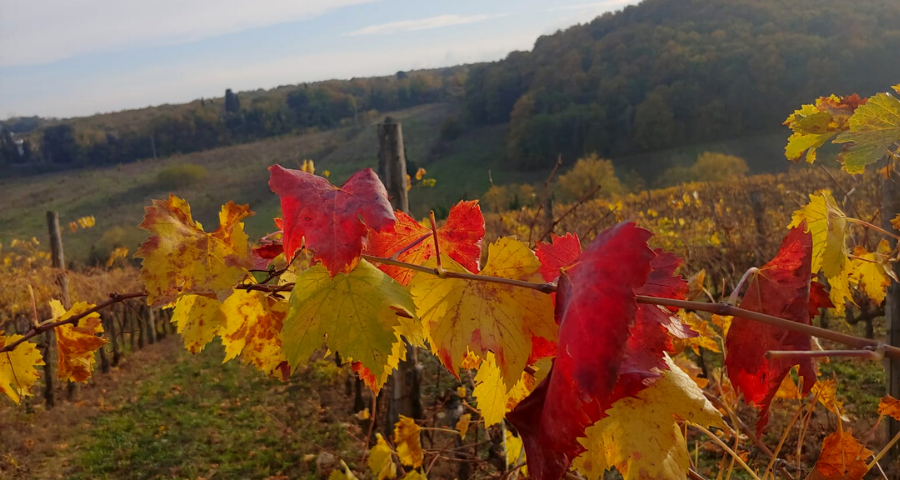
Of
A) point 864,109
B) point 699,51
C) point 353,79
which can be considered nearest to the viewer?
point 864,109

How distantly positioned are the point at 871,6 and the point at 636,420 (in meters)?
67.6

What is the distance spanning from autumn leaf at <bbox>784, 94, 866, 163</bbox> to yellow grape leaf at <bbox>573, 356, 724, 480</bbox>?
0.61m

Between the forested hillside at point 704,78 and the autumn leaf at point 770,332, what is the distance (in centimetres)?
4719

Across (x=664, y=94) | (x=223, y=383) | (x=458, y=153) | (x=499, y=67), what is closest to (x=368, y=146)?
(x=458, y=153)

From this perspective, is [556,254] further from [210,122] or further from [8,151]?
[8,151]

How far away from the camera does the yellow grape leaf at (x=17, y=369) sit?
3.20 feet

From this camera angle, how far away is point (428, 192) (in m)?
45.2

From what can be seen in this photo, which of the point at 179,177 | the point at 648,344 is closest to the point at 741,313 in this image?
the point at 648,344

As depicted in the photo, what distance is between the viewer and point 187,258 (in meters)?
0.71

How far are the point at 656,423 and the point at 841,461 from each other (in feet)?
1.72

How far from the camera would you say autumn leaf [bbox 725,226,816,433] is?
587 mm

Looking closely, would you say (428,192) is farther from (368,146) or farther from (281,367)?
(281,367)

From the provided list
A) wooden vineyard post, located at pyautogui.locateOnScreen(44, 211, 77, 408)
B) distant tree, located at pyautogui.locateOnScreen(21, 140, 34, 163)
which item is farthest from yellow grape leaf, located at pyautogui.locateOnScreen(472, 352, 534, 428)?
distant tree, located at pyautogui.locateOnScreen(21, 140, 34, 163)

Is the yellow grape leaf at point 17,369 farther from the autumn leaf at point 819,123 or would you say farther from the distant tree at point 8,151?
the distant tree at point 8,151
